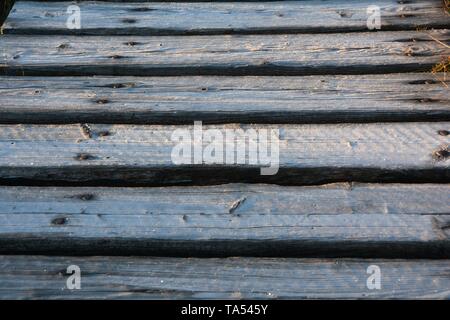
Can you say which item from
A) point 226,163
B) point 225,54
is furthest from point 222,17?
point 226,163

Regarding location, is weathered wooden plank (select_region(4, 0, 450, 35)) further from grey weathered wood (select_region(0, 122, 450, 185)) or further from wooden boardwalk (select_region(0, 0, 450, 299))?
grey weathered wood (select_region(0, 122, 450, 185))

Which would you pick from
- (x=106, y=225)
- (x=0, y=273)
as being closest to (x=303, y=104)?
(x=106, y=225)

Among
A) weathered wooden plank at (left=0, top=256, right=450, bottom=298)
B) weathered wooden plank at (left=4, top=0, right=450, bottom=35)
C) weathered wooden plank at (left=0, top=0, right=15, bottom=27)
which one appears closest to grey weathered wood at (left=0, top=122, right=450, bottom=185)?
weathered wooden plank at (left=0, top=256, right=450, bottom=298)

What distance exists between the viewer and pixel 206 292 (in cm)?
159

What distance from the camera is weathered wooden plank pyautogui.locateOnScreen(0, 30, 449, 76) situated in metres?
2.34

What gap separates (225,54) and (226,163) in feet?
2.22

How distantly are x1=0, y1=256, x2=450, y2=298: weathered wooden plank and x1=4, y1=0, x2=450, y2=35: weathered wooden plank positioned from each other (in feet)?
3.93

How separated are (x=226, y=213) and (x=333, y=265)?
0.33 metres

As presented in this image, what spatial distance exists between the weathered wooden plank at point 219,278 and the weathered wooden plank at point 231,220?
0.04 m

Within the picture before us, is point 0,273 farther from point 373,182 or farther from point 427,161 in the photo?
point 427,161

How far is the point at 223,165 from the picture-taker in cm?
188

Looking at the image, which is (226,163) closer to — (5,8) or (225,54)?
(225,54)

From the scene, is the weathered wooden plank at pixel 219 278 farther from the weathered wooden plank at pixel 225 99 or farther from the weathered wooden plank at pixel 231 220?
the weathered wooden plank at pixel 225 99
